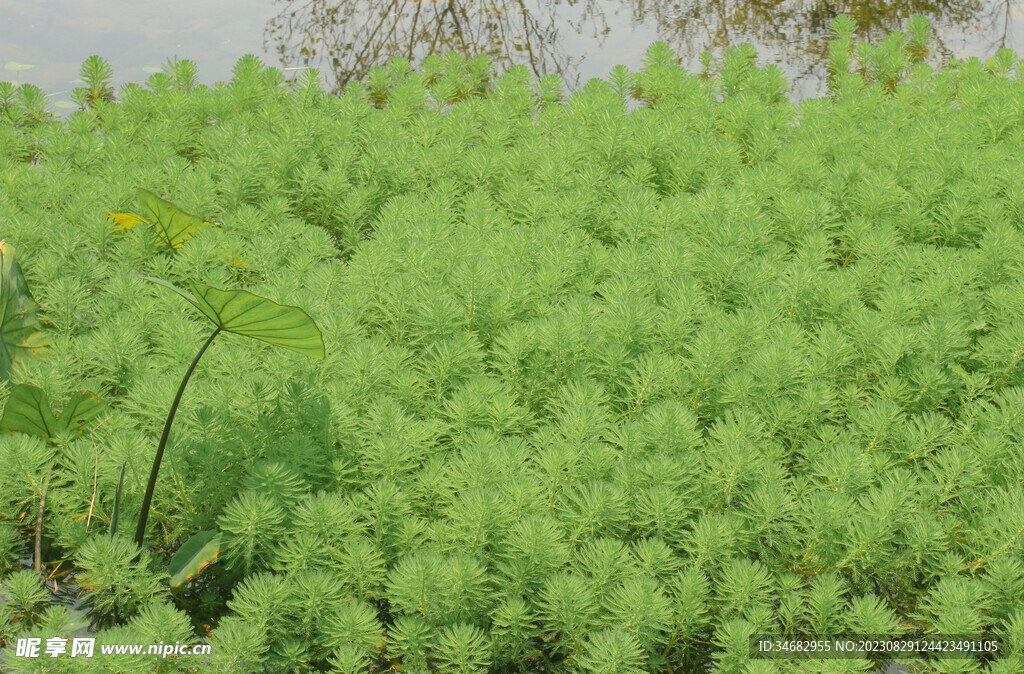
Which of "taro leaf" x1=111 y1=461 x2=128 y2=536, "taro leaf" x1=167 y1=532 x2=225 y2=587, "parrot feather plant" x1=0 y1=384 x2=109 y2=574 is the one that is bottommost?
"taro leaf" x1=167 y1=532 x2=225 y2=587

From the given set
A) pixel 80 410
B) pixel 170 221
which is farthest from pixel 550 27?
pixel 80 410

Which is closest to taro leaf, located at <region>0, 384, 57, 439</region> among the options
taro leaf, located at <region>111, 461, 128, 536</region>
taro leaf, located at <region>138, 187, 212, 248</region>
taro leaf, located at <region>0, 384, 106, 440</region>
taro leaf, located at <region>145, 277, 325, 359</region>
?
taro leaf, located at <region>0, 384, 106, 440</region>

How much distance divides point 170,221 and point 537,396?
1098mm

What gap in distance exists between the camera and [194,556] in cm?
144

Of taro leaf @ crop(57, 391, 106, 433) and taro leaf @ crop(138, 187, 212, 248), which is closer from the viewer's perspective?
taro leaf @ crop(57, 391, 106, 433)

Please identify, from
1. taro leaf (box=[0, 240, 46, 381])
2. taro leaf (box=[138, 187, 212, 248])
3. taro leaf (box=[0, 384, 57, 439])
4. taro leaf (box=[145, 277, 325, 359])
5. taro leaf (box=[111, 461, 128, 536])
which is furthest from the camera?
taro leaf (box=[138, 187, 212, 248])

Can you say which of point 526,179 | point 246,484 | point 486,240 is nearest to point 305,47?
point 526,179

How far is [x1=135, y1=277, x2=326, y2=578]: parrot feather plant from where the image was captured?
4.36ft

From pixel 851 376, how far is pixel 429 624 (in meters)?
1.12

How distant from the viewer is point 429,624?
1372 millimetres

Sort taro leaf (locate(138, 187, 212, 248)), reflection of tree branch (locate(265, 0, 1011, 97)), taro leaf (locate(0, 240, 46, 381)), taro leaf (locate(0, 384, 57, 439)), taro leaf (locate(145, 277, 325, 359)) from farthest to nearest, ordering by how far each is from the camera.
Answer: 1. reflection of tree branch (locate(265, 0, 1011, 97))
2. taro leaf (locate(138, 187, 212, 248))
3. taro leaf (locate(0, 240, 46, 381))
4. taro leaf (locate(0, 384, 57, 439))
5. taro leaf (locate(145, 277, 325, 359))

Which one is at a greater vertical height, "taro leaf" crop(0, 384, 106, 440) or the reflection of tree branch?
the reflection of tree branch

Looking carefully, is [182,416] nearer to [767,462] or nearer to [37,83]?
[767,462]

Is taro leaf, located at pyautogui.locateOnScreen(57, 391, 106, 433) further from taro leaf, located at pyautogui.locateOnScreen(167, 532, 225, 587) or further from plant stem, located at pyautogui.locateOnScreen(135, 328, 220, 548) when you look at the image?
taro leaf, located at pyautogui.locateOnScreen(167, 532, 225, 587)
